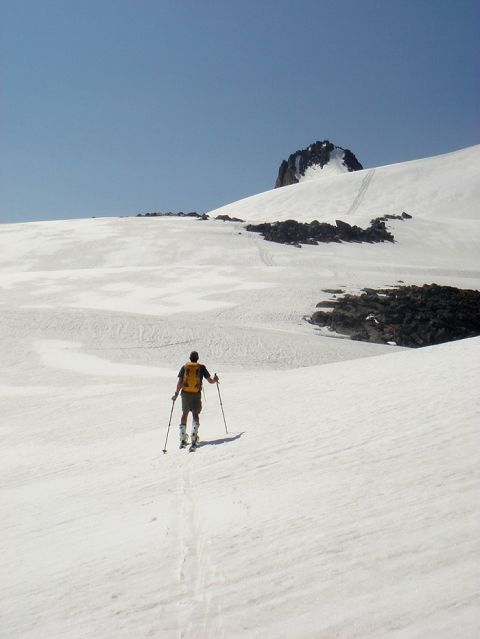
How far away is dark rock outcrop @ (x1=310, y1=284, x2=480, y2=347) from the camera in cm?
2969

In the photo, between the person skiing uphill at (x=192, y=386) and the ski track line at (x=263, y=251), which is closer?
the person skiing uphill at (x=192, y=386)

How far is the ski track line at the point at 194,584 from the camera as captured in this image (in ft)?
15.6


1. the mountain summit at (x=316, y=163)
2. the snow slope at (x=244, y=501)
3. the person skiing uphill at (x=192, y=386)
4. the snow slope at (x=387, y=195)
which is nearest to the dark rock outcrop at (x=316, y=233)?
the snow slope at (x=387, y=195)

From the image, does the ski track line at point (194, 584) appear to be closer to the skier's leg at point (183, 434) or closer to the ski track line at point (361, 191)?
the skier's leg at point (183, 434)

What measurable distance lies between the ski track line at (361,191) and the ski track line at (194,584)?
272 feet

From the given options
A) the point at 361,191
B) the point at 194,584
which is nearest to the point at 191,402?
the point at 194,584

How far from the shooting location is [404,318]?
102 ft

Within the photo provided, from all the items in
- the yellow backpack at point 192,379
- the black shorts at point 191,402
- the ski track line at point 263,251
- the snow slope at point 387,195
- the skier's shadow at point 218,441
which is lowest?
the skier's shadow at point 218,441

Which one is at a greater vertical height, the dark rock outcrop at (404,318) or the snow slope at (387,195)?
the snow slope at (387,195)

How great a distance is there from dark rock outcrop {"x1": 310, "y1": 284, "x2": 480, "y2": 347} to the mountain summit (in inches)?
4895

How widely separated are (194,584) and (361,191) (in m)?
96.5

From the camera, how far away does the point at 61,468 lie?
35.0 ft

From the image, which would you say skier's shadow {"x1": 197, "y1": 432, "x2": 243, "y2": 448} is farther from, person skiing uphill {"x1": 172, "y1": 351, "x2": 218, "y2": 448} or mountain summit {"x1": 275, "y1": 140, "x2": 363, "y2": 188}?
mountain summit {"x1": 275, "y1": 140, "x2": 363, "y2": 188}

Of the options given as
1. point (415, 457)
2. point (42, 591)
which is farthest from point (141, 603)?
point (415, 457)
